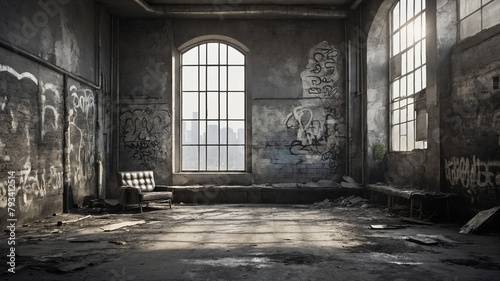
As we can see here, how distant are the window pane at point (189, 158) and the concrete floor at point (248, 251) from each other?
3667mm

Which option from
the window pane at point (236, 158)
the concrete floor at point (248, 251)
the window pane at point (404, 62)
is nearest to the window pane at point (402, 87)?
the window pane at point (404, 62)

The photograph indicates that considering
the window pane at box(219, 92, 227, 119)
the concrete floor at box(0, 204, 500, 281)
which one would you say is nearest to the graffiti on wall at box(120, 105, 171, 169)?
the window pane at box(219, 92, 227, 119)

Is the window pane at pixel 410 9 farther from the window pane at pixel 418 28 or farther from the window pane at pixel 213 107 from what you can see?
the window pane at pixel 213 107

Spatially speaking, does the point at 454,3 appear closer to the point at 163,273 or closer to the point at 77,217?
the point at 163,273

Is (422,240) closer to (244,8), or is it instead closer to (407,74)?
(407,74)

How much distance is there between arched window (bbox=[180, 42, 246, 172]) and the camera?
39.4 ft

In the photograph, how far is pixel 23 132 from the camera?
734cm

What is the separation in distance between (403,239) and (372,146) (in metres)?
5.19

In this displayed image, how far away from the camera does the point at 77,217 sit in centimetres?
844

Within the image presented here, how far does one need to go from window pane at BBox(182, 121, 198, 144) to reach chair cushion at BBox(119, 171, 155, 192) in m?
2.03

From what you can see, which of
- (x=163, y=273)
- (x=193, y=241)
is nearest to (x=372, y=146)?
(x=193, y=241)

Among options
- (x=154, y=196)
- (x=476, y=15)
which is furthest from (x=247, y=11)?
(x=476, y=15)

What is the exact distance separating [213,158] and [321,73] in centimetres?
358

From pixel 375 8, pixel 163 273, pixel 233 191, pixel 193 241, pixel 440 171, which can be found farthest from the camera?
pixel 233 191
